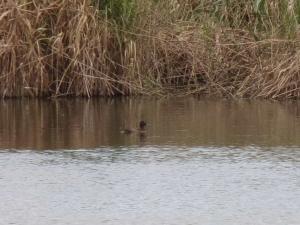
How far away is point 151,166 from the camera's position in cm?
834

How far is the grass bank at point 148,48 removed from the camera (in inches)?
525

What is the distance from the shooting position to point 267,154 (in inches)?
351

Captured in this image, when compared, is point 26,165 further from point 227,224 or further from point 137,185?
point 227,224

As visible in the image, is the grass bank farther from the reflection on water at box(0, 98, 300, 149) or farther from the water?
the water

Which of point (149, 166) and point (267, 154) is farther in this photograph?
point (267, 154)

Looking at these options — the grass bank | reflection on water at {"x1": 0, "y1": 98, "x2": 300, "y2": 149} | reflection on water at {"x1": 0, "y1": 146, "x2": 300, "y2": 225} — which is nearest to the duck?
reflection on water at {"x1": 0, "y1": 98, "x2": 300, "y2": 149}

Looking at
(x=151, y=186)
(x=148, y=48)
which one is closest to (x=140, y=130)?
(x=151, y=186)

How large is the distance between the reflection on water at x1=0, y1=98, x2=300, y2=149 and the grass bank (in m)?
0.42

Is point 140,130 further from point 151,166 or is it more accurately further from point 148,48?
point 148,48

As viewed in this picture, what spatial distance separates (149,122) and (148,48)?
2944 millimetres

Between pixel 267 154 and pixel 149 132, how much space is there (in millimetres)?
1743

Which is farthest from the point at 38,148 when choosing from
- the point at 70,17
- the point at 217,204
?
the point at 70,17

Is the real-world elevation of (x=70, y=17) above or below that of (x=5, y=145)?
above

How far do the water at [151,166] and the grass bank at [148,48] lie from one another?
39.6 inches
